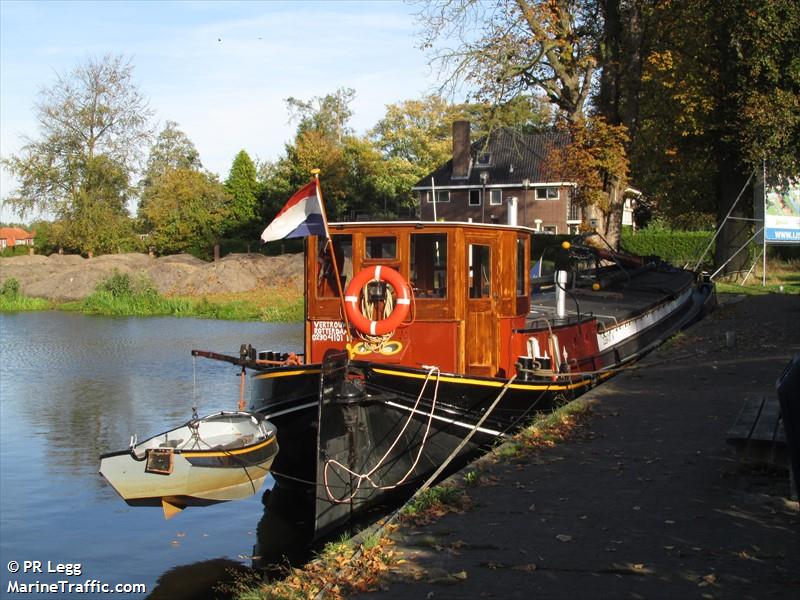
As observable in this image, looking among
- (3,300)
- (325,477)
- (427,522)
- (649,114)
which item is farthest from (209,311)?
(427,522)

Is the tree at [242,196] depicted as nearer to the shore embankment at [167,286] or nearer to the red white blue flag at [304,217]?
the shore embankment at [167,286]

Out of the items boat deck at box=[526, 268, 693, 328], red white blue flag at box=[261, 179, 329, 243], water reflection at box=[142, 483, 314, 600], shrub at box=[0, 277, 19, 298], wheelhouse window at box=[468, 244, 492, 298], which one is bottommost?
water reflection at box=[142, 483, 314, 600]

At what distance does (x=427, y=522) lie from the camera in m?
7.33

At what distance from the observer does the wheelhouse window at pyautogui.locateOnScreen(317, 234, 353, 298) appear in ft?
37.0

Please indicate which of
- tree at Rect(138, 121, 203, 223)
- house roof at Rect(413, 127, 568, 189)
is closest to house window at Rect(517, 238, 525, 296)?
house roof at Rect(413, 127, 568, 189)

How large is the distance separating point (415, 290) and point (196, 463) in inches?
139

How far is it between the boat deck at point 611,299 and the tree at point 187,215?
4348 centimetres

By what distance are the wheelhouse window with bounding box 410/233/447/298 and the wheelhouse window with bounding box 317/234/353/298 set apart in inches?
31.1

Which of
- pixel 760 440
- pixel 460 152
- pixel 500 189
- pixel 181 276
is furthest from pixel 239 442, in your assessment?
pixel 500 189

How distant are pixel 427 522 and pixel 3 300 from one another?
145 feet

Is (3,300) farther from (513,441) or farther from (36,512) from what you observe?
(513,441)

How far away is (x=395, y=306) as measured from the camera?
10.8 meters

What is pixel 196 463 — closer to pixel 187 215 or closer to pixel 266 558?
pixel 266 558

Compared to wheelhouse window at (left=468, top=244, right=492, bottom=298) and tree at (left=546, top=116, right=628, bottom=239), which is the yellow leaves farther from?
tree at (left=546, top=116, right=628, bottom=239)
